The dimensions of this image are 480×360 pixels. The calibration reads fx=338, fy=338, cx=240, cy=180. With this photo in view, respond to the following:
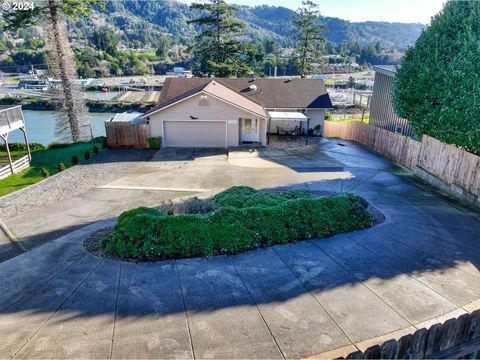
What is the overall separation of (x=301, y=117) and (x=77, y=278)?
1838 centimetres

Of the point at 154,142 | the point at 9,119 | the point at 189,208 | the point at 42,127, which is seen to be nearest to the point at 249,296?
the point at 189,208

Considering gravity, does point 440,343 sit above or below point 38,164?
above

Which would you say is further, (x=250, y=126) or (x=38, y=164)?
(x=250, y=126)

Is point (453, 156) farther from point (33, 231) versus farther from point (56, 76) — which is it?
point (56, 76)

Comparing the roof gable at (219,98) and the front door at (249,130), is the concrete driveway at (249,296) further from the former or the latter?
the front door at (249,130)

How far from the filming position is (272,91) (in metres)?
26.5

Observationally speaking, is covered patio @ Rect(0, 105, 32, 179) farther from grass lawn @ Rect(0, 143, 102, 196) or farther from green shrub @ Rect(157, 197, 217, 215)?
green shrub @ Rect(157, 197, 217, 215)

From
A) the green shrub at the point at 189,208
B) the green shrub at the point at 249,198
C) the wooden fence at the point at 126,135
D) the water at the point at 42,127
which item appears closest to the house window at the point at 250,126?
the wooden fence at the point at 126,135

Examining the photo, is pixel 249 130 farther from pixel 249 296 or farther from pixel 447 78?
pixel 249 296

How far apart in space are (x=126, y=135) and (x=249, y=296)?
58.2 feet

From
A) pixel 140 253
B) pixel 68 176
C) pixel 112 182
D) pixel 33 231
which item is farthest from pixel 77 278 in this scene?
pixel 68 176

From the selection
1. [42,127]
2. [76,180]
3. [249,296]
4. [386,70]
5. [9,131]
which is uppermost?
[386,70]

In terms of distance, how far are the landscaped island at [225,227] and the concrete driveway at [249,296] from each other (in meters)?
0.31

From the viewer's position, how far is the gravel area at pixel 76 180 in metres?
13.4
